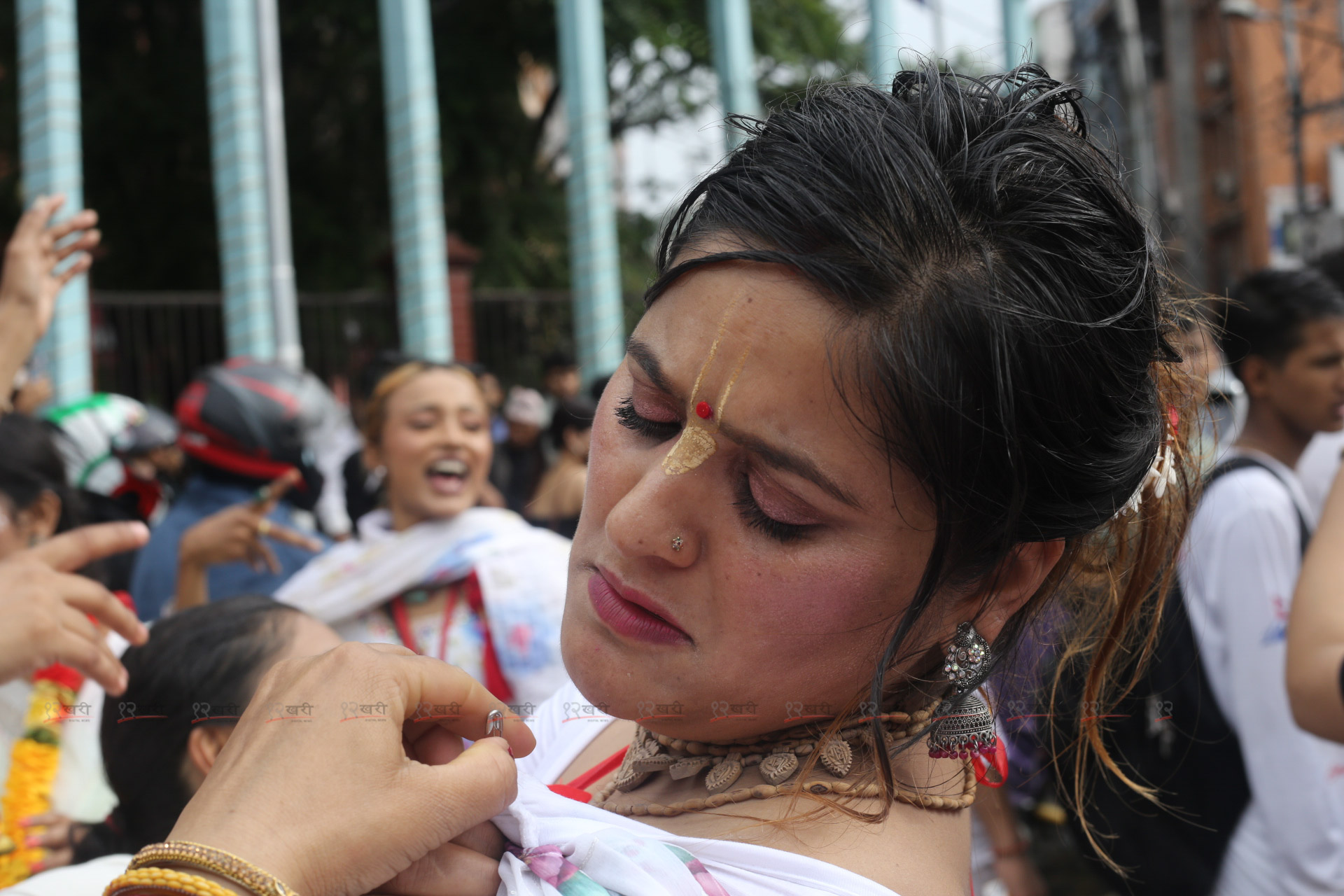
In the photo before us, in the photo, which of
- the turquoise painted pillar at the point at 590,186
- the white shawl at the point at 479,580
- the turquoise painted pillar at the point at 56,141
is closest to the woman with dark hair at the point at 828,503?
the white shawl at the point at 479,580

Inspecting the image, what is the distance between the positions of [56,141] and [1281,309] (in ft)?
22.5

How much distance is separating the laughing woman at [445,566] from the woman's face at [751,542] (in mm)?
1866

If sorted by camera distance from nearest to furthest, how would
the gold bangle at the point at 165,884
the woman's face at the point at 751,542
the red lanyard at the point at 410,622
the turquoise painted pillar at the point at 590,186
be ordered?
the gold bangle at the point at 165,884
the woman's face at the point at 751,542
the red lanyard at the point at 410,622
the turquoise painted pillar at the point at 590,186

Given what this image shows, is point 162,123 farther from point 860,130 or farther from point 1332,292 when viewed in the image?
point 860,130

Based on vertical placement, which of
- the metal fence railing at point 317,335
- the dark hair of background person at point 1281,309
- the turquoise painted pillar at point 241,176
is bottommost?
the dark hair of background person at point 1281,309

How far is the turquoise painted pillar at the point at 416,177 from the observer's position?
8.43 metres

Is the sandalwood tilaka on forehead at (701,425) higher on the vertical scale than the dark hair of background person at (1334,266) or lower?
lower

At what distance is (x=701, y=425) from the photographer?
1.01 m

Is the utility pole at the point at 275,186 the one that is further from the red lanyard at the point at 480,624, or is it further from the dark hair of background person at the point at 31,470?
the red lanyard at the point at 480,624

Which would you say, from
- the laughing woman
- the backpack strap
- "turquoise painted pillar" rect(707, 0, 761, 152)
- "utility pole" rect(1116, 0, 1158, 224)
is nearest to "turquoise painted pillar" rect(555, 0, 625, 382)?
"turquoise painted pillar" rect(707, 0, 761, 152)

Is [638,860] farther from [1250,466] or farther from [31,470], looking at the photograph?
[31,470]

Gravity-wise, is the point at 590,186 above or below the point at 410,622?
above

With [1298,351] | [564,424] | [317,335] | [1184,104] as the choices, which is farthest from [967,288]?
[1184,104]

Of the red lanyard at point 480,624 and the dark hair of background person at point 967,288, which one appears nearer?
the dark hair of background person at point 967,288
